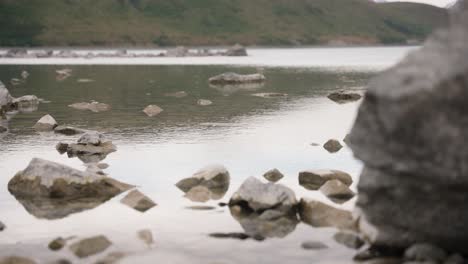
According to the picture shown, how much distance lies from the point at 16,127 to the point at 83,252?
18917 mm

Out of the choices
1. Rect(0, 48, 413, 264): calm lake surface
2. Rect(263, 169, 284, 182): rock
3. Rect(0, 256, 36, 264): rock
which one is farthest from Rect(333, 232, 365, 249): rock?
Rect(0, 256, 36, 264): rock

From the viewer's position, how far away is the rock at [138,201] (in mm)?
15148

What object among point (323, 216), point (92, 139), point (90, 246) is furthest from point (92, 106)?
point (90, 246)

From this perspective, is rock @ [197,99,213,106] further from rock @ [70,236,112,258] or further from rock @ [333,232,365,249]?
rock @ [333,232,365,249]

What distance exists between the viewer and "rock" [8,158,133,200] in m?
15.8

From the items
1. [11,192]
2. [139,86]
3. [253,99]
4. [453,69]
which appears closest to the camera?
[453,69]

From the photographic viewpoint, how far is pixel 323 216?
13.8 meters

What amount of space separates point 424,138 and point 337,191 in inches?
270

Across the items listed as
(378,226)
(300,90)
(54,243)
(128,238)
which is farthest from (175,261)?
(300,90)

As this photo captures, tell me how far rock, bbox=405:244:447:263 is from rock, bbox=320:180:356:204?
443 cm

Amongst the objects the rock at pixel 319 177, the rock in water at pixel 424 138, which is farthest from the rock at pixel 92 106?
the rock in water at pixel 424 138

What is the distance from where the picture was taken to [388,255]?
11.3 m

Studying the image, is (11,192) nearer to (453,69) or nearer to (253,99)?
(453,69)

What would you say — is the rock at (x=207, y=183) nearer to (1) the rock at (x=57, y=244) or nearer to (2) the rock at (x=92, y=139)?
(1) the rock at (x=57, y=244)
